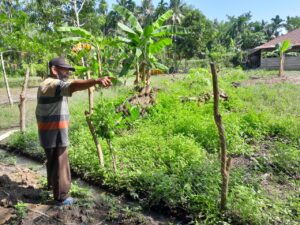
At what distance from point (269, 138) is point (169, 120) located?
2449 millimetres

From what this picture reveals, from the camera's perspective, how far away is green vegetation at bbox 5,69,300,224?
3578 millimetres

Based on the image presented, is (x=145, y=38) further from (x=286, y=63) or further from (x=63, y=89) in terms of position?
(x=286, y=63)

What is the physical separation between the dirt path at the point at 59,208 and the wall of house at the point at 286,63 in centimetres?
2563

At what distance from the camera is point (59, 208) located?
3.65 metres

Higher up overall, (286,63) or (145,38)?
(145,38)

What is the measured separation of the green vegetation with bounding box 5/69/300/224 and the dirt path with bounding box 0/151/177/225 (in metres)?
0.38

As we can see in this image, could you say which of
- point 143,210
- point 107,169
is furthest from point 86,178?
point 143,210

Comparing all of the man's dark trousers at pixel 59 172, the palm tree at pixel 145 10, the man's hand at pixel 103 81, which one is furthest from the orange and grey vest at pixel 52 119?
the palm tree at pixel 145 10

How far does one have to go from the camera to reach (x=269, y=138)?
6.38 meters

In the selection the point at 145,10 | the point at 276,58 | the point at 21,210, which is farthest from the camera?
the point at 145,10

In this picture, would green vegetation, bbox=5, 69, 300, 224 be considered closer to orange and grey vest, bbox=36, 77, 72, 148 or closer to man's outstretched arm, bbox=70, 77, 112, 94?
orange and grey vest, bbox=36, 77, 72, 148

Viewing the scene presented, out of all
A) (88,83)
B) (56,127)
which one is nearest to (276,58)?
(56,127)

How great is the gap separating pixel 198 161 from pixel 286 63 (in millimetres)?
24800

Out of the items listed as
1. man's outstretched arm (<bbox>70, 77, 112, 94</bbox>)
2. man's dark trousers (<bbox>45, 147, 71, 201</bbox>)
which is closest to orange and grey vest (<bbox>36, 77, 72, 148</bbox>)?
man's dark trousers (<bbox>45, 147, 71, 201</bbox>)
